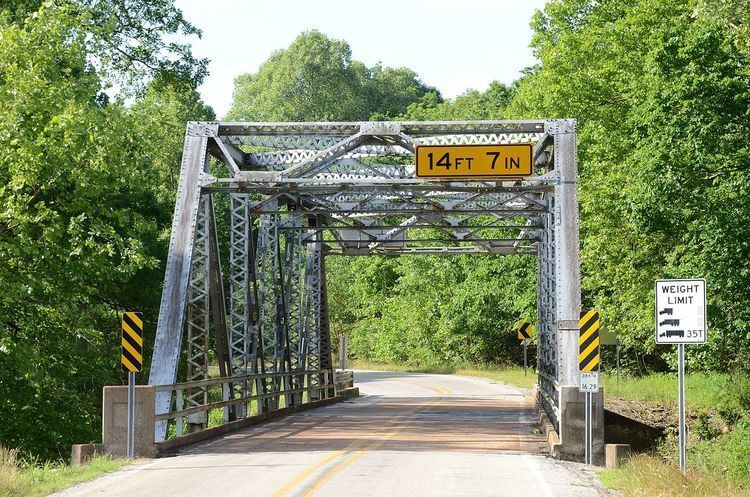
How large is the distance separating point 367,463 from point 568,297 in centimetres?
542

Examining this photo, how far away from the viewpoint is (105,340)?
31531mm

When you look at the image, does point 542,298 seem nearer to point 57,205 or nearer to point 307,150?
point 307,150

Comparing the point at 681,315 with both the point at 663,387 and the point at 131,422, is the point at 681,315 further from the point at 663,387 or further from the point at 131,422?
the point at 663,387

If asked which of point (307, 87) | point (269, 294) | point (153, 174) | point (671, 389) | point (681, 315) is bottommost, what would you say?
point (671, 389)

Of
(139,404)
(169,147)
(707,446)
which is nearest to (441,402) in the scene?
(707,446)

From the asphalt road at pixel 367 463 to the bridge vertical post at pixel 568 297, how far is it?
0.72 metres

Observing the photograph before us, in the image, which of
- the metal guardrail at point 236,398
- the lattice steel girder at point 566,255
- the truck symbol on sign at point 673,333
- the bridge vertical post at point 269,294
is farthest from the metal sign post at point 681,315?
the bridge vertical post at point 269,294

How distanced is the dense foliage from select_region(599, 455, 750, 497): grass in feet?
36.0

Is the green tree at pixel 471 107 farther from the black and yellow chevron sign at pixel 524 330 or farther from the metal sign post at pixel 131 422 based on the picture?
the metal sign post at pixel 131 422

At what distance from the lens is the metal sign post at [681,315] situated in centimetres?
1313

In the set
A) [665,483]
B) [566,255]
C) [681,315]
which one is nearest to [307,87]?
[566,255]

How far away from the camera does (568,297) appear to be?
757 inches

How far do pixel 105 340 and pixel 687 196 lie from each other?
16.4 m

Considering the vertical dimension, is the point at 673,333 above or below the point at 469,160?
below
